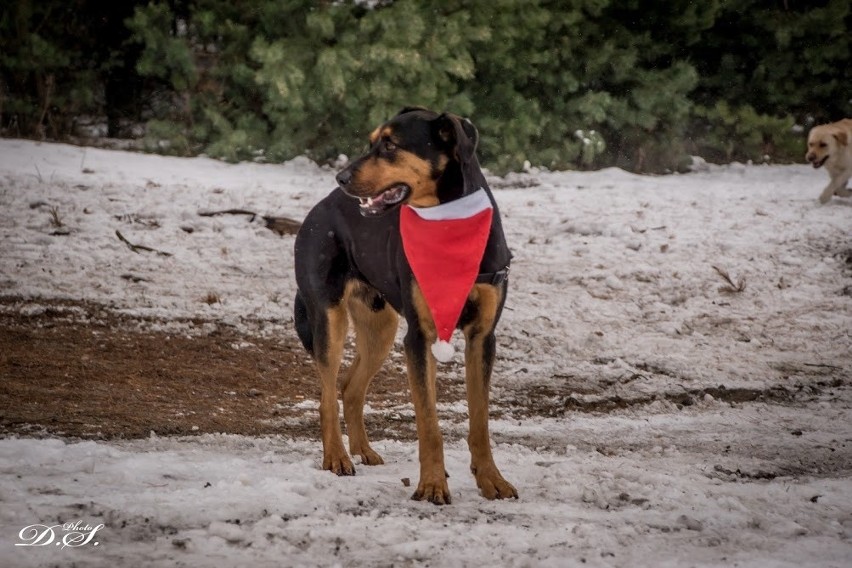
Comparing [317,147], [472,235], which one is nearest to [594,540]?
[472,235]

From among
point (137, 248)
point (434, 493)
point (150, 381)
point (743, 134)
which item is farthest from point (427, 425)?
point (743, 134)

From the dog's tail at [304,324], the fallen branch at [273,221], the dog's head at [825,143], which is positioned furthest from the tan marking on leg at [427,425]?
the dog's head at [825,143]

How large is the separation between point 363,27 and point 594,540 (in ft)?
35.1

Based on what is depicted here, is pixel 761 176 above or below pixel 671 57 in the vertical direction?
below

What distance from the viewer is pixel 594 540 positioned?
347 centimetres

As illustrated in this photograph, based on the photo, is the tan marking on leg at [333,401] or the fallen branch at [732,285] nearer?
the tan marking on leg at [333,401]

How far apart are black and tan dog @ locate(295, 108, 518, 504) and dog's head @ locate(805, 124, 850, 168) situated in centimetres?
1074

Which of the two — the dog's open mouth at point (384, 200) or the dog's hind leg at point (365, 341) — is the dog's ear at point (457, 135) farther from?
the dog's hind leg at point (365, 341)

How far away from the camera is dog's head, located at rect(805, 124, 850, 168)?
13406mm

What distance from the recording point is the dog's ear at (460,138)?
426 centimetres

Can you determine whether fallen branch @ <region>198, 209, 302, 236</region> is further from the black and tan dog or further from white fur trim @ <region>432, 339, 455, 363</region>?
white fur trim @ <region>432, 339, 455, 363</region>

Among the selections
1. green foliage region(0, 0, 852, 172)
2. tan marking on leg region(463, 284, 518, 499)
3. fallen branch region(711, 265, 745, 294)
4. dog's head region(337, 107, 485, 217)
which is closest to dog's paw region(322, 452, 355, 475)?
tan marking on leg region(463, 284, 518, 499)

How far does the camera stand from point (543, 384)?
6.95m

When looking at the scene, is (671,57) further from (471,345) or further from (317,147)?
(471,345)
